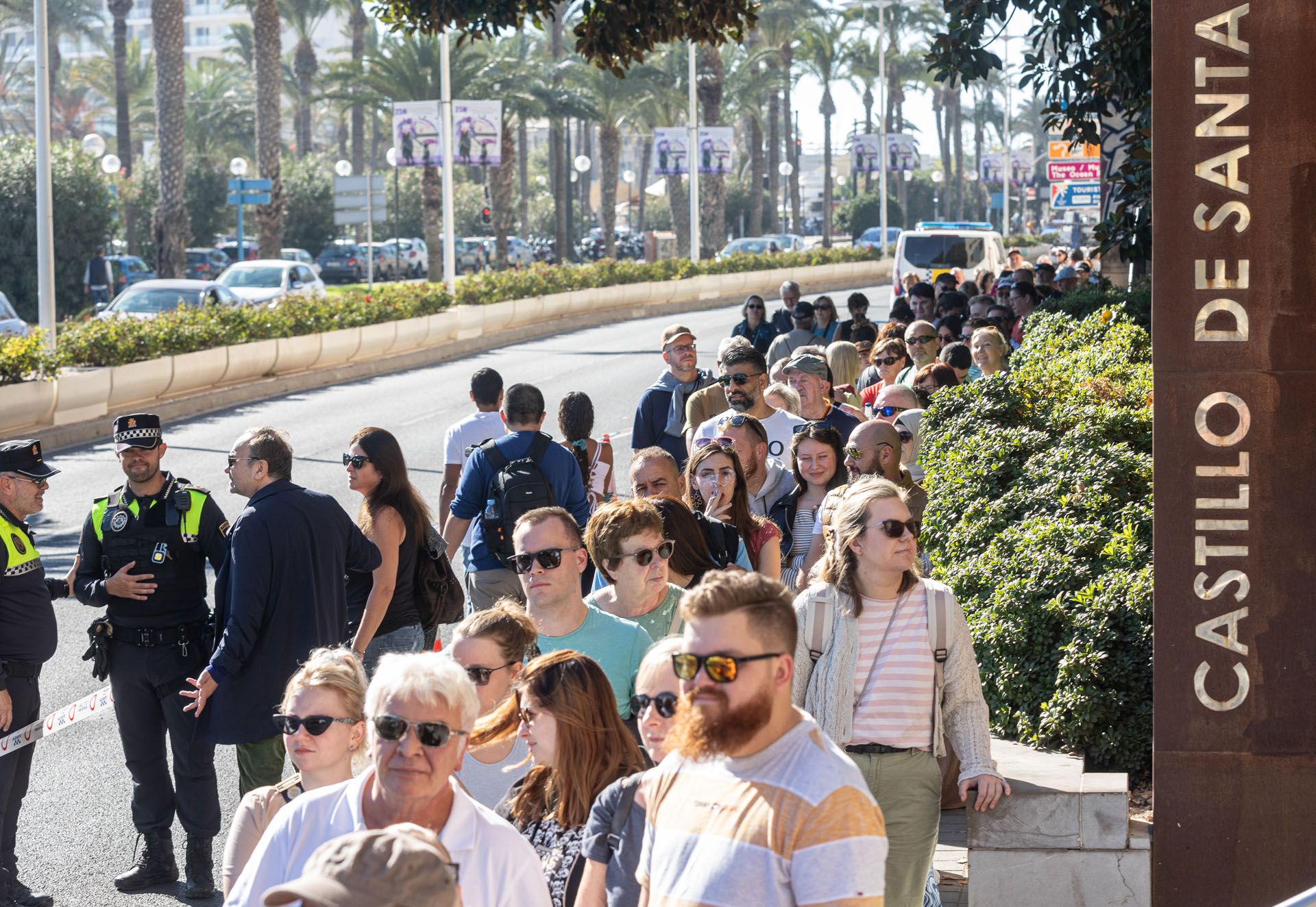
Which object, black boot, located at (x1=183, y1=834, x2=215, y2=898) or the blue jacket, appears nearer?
the blue jacket

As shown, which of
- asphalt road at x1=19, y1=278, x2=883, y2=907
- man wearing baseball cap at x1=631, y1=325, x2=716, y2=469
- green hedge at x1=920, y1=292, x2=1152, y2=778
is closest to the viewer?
green hedge at x1=920, y1=292, x2=1152, y2=778

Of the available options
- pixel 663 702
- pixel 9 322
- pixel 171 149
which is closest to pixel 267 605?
pixel 663 702

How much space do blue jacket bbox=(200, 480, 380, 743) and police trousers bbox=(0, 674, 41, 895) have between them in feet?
2.73

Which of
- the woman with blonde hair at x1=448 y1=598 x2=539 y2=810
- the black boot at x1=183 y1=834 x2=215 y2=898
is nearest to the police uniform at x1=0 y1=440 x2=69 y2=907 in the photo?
the black boot at x1=183 y1=834 x2=215 y2=898

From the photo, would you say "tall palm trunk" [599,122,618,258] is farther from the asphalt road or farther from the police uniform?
the police uniform

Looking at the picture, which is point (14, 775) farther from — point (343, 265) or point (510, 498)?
point (343, 265)

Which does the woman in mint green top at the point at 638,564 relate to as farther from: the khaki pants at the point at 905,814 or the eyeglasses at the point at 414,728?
the eyeglasses at the point at 414,728

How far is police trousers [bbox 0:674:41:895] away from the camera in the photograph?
674cm

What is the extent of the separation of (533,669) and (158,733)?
10.6ft

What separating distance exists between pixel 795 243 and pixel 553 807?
64757 mm

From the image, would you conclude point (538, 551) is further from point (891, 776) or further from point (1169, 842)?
point (1169, 842)

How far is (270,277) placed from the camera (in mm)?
35844

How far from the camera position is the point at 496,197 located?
54688 mm

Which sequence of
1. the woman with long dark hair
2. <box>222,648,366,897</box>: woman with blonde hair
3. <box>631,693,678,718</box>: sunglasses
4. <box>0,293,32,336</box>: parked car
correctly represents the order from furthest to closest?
<box>0,293,32,336</box>: parked car < the woman with long dark hair < <box>222,648,366,897</box>: woman with blonde hair < <box>631,693,678,718</box>: sunglasses
